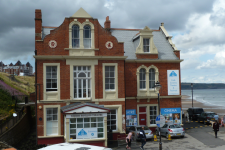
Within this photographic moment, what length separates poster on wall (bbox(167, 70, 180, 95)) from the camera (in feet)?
84.4

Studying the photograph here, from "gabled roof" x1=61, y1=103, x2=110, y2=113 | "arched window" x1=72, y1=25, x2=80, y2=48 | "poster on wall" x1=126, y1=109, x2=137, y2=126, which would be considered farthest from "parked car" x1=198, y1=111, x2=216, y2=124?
"arched window" x1=72, y1=25, x2=80, y2=48

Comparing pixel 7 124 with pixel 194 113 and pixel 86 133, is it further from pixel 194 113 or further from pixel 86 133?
pixel 194 113

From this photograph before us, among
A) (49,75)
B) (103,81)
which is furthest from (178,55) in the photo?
(49,75)

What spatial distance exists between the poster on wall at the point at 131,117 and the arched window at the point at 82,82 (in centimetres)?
517

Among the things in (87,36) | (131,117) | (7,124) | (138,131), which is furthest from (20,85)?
(138,131)

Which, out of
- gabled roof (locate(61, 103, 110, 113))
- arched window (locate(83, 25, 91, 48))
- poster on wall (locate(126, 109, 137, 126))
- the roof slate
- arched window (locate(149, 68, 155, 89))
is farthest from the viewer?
the roof slate

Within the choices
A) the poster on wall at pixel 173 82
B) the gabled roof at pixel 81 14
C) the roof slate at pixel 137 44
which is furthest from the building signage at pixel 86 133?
the poster on wall at pixel 173 82

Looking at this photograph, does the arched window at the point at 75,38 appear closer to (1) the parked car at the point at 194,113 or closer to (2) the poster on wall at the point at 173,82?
(2) the poster on wall at the point at 173,82

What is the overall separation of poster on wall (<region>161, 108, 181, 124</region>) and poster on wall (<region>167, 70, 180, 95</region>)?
5.83ft

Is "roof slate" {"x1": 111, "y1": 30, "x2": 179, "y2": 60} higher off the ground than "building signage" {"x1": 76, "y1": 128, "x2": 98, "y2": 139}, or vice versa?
"roof slate" {"x1": 111, "y1": 30, "x2": 179, "y2": 60}

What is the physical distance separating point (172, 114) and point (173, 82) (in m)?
3.36

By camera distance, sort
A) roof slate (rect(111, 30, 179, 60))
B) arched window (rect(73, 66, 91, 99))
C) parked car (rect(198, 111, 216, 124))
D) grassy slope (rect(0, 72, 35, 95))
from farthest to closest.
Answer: grassy slope (rect(0, 72, 35, 95)), parked car (rect(198, 111, 216, 124)), roof slate (rect(111, 30, 179, 60)), arched window (rect(73, 66, 91, 99))

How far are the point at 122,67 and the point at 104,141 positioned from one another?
6.64 metres

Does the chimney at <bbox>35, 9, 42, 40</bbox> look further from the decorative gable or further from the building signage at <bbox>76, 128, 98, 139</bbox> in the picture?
the decorative gable
